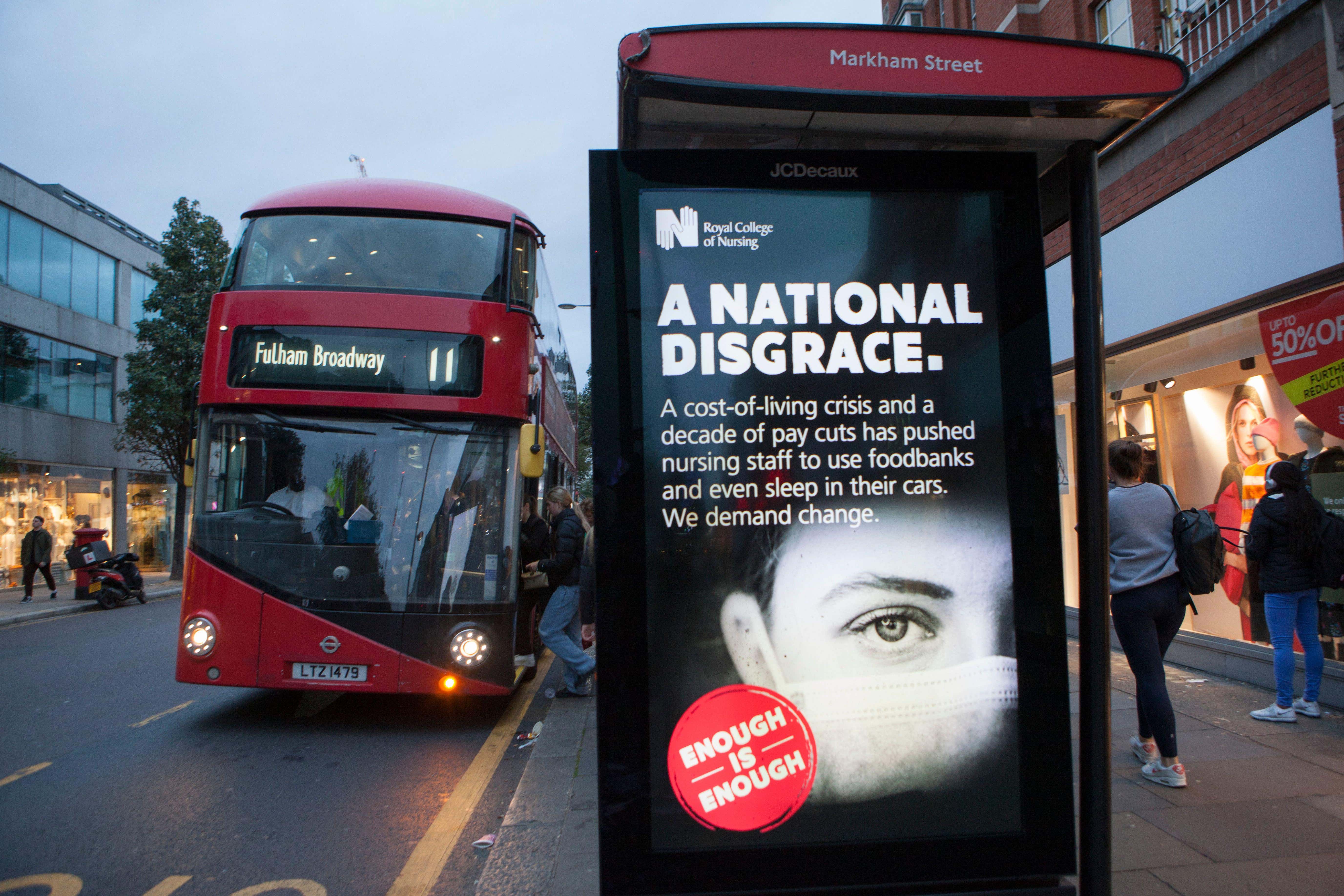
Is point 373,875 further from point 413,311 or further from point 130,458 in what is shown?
point 130,458

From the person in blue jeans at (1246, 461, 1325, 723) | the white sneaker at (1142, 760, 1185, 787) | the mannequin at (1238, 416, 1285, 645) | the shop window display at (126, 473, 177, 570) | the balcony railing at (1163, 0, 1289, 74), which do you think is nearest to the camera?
the white sneaker at (1142, 760, 1185, 787)

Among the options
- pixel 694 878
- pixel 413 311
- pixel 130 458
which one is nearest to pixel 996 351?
pixel 694 878

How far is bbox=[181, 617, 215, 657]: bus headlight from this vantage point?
550cm

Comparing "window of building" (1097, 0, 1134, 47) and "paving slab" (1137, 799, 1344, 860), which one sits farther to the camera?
"window of building" (1097, 0, 1134, 47)

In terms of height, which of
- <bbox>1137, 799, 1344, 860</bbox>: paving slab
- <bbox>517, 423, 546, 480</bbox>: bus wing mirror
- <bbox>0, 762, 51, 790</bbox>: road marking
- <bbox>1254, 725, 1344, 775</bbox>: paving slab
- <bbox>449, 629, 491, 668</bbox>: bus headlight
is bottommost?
<bbox>0, 762, 51, 790</bbox>: road marking

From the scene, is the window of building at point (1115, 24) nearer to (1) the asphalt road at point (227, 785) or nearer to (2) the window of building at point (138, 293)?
(1) the asphalt road at point (227, 785)

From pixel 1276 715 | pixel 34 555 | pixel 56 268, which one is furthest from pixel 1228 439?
pixel 56 268

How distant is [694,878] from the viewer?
2014 millimetres

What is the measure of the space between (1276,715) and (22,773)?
26.0ft

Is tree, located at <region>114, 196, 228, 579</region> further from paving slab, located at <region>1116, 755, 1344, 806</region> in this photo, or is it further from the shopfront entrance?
paving slab, located at <region>1116, 755, 1344, 806</region>

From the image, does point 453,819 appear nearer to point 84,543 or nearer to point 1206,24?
point 1206,24

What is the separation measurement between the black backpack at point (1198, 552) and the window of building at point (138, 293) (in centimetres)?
2913

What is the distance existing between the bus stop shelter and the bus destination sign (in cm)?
380

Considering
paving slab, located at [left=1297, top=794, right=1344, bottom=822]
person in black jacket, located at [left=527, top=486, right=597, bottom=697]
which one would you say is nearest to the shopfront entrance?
paving slab, located at [left=1297, top=794, right=1344, bottom=822]
